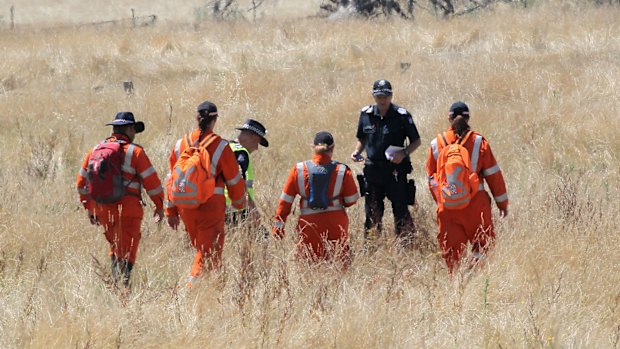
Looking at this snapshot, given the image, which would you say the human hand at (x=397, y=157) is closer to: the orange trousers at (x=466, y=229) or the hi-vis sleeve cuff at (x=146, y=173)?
the orange trousers at (x=466, y=229)

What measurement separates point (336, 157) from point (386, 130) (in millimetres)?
3398

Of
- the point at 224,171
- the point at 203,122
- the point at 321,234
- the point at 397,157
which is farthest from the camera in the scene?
the point at 397,157

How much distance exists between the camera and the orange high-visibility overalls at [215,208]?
609cm

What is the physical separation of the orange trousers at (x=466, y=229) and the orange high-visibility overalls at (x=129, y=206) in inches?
82.9

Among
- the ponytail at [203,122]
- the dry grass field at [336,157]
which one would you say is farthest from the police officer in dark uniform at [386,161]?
the ponytail at [203,122]

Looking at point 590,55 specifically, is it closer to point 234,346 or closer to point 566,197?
point 566,197

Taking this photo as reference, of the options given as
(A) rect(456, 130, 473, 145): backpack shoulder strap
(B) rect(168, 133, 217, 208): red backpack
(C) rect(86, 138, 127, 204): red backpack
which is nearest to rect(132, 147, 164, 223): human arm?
(C) rect(86, 138, 127, 204): red backpack

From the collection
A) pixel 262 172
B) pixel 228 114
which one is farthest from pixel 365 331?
pixel 228 114

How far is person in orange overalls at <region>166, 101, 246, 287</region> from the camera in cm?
609

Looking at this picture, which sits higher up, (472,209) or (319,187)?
(319,187)

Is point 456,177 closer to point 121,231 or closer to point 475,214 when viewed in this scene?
point 475,214

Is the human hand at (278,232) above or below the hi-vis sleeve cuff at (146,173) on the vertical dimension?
below

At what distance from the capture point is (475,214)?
6.39 metres

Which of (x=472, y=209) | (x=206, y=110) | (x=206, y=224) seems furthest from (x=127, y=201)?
(x=472, y=209)
